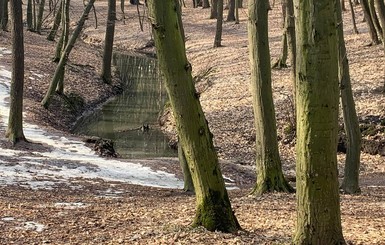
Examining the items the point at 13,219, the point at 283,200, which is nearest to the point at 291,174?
the point at 283,200

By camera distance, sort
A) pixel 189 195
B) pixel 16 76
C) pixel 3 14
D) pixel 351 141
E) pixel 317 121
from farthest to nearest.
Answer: pixel 3 14, pixel 16 76, pixel 351 141, pixel 189 195, pixel 317 121

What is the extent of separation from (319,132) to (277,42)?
26.6 m

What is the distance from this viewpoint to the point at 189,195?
34.2 ft

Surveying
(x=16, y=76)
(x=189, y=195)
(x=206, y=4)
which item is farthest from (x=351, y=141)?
(x=206, y=4)

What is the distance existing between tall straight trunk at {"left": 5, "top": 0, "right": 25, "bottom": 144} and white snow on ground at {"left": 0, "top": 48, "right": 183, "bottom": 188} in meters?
0.77

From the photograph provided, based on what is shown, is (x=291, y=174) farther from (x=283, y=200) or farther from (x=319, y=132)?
(x=319, y=132)

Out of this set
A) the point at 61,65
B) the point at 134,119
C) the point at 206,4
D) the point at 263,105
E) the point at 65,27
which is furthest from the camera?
the point at 206,4

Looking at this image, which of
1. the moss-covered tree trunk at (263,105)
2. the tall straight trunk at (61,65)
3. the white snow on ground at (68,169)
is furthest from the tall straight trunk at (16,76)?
the moss-covered tree trunk at (263,105)

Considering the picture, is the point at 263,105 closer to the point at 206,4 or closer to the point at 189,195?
the point at 189,195

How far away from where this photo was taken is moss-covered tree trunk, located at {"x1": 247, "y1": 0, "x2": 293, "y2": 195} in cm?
911

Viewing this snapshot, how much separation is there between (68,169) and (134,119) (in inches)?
374

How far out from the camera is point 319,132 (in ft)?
16.5

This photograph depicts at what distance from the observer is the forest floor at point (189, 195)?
7086mm

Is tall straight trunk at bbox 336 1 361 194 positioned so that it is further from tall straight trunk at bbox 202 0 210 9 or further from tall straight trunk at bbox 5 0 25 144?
tall straight trunk at bbox 202 0 210 9
